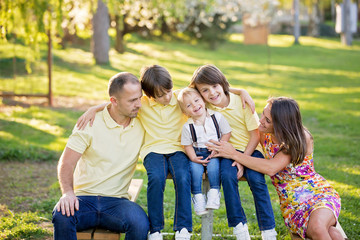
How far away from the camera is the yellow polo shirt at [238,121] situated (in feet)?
12.6

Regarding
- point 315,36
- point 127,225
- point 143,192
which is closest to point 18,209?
point 143,192

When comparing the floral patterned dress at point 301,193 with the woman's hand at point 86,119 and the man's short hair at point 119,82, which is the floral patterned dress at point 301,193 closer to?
the man's short hair at point 119,82

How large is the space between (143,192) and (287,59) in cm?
1759

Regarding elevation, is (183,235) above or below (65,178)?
below

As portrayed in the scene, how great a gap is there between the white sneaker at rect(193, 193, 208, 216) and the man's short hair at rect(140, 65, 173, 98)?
2.92 ft

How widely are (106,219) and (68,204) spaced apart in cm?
30

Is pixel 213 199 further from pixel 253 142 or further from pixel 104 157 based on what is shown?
pixel 104 157

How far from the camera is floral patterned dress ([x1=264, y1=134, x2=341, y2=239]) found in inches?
134

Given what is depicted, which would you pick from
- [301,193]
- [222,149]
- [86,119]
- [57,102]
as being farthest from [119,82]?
[57,102]

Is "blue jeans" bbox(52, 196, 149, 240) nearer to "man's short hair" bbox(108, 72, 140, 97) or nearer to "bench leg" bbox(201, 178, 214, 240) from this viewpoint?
"bench leg" bbox(201, 178, 214, 240)

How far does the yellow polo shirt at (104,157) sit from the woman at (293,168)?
0.70 metres

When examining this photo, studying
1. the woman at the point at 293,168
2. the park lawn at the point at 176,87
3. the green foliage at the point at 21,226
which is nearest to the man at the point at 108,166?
the woman at the point at 293,168

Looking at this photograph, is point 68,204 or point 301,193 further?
point 301,193

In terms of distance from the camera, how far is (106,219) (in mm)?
3385
